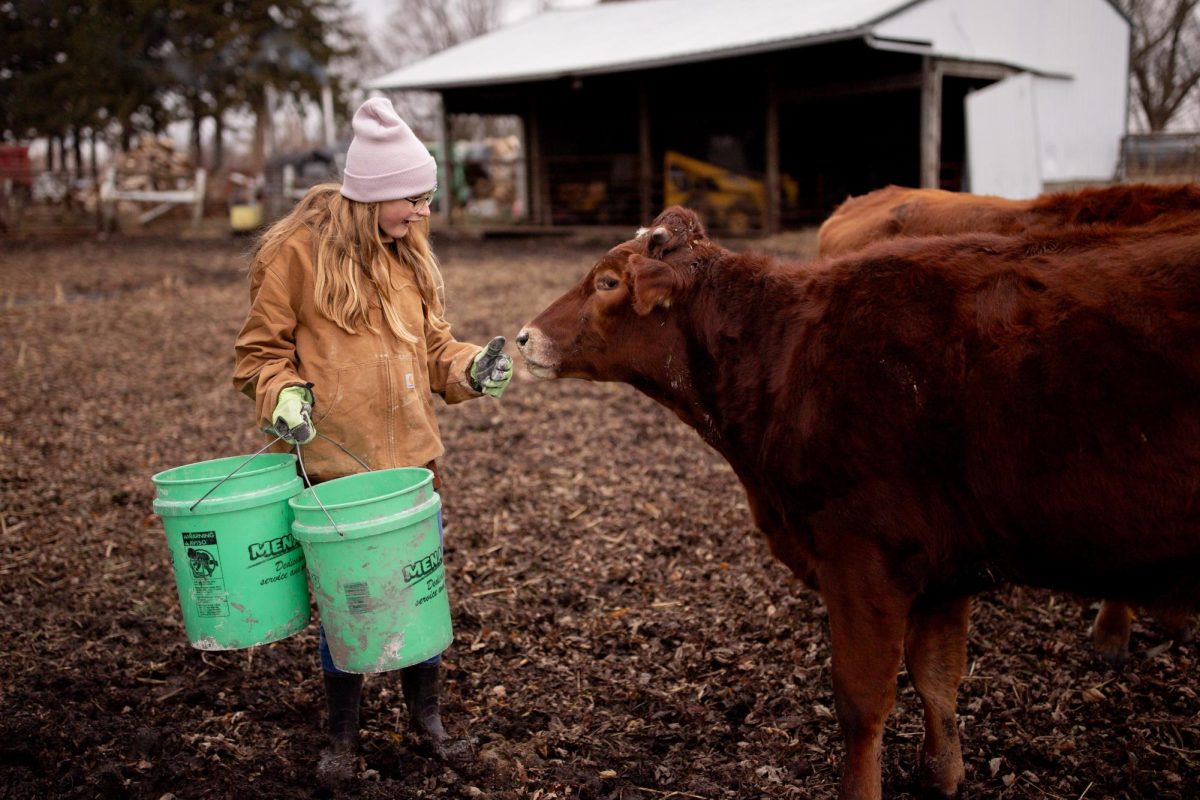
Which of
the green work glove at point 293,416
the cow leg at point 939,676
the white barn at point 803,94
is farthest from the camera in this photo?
the white barn at point 803,94

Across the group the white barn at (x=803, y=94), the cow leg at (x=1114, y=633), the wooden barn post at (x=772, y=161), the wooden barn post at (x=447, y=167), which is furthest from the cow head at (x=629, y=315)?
the wooden barn post at (x=447, y=167)

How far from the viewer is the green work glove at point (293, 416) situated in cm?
279

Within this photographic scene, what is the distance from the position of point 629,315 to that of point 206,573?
1.52 metres

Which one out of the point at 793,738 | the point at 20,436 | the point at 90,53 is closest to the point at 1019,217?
the point at 793,738

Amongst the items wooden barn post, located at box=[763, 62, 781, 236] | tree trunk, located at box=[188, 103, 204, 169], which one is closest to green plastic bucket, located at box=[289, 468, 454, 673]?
wooden barn post, located at box=[763, 62, 781, 236]

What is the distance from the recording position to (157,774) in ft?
9.96

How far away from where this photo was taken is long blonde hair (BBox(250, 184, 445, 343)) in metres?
3.06

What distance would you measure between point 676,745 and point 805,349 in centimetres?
141

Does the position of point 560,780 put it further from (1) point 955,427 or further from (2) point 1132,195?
(2) point 1132,195

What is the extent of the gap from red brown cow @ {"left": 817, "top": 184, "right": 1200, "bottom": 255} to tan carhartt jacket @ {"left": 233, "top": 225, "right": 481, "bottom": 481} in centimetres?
197

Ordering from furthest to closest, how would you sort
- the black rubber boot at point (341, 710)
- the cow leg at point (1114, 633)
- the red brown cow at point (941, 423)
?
the cow leg at point (1114, 633)
the black rubber boot at point (341, 710)
the red brown cow at point (941, 423)

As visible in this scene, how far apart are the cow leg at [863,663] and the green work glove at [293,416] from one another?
1.54 meters

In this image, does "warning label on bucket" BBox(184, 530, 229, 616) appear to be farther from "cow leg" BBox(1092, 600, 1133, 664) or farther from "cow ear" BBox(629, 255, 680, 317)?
"cow leg" BBox(1092, 600, 1133, 664)

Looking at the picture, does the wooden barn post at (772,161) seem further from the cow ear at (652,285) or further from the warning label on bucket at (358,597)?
the warning label on bucket at (358,597)
